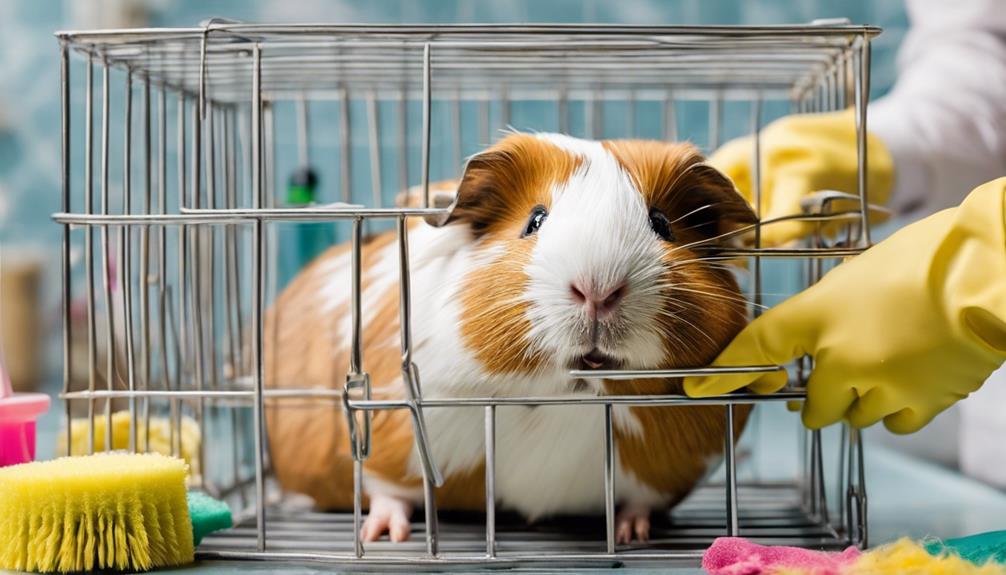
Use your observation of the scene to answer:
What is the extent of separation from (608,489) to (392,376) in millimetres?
186

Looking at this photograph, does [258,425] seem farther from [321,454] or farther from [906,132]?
[906,132]

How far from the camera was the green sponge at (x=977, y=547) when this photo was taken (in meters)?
0.62

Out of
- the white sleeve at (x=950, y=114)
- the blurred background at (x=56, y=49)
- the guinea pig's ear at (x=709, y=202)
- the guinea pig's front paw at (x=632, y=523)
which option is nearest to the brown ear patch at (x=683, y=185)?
the guinea pig's ear at (x=709, y=202)

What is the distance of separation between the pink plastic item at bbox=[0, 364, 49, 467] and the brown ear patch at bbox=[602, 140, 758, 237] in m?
0.43

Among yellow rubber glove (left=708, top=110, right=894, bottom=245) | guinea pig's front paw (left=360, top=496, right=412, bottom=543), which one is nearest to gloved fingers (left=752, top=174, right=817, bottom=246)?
yellow rubber glove (left=708, top=110, right=894, bottom=245)

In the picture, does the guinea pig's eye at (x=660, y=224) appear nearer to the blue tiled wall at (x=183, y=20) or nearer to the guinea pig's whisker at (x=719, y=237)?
the guinea pig's whisker at (x=719, y=237)

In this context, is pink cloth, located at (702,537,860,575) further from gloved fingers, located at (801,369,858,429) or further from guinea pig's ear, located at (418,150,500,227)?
guinea pig's ear, located at (418,150,500,227)

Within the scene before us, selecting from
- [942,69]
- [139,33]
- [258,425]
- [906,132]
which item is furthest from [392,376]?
[942,69]

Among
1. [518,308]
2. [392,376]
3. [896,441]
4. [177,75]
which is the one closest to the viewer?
[518,308]

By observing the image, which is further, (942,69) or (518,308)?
(942,69)

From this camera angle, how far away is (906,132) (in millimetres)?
1140

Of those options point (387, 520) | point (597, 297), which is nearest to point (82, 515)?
point (387, 520)

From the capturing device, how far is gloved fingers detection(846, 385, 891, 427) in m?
0.66

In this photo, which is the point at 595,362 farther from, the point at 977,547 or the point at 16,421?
the point at 16,421
